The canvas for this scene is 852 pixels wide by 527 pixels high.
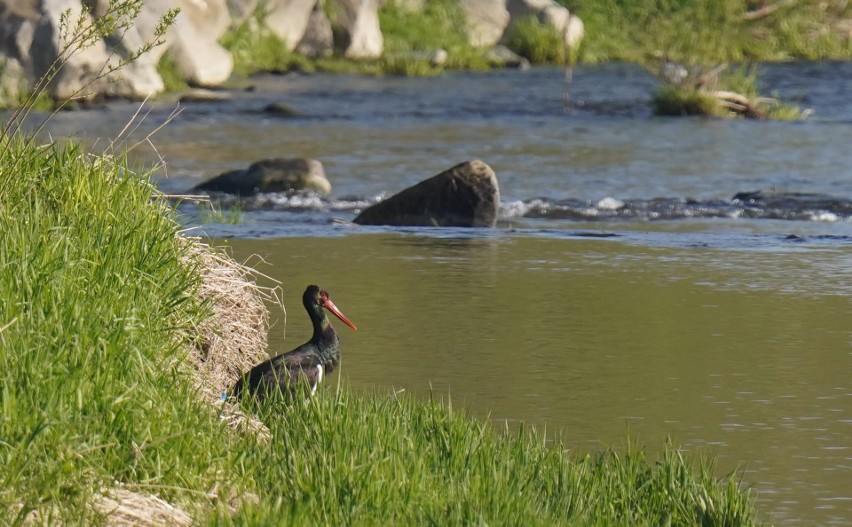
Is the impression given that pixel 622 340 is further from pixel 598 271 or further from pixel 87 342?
pixel 87 342

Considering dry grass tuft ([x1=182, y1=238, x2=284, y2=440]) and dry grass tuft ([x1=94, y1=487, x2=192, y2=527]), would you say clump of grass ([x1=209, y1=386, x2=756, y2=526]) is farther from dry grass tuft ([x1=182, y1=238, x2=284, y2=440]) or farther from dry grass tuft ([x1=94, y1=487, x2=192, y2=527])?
dry grass tuft ([x1=182, y1=238, x2=284, y2=440])

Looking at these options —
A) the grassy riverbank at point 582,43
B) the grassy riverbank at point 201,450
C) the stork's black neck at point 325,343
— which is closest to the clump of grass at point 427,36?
the grassy riverbank at point 582,43

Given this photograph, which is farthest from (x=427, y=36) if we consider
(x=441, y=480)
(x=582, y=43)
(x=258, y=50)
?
(x=441, y=480)

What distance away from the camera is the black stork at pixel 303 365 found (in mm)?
7121

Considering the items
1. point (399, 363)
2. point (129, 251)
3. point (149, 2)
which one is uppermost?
point (149, 2)

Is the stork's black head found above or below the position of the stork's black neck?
above

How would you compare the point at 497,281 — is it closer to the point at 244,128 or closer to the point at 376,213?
the point at 376,213

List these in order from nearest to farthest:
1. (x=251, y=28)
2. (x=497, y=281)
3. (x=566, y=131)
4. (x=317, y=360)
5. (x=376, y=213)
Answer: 1. (x=317, y=360)
2. (x=497, y=281)
3. (x=376, y=213)
4. (x=566, y=131)
5. (x=251, y=28)

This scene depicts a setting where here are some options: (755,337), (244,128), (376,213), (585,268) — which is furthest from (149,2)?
(755,337)

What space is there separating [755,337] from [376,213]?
21.3 ft

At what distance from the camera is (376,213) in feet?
50.9

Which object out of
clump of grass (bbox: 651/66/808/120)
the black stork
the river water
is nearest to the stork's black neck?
the black stork

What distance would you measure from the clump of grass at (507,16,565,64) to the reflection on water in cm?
2631

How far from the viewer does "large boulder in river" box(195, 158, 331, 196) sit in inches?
715
